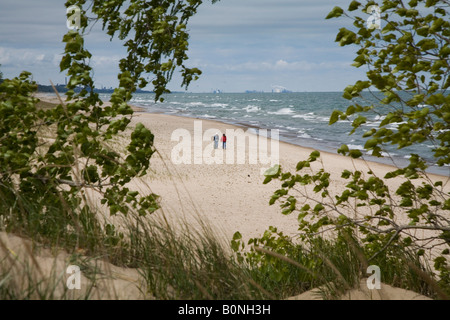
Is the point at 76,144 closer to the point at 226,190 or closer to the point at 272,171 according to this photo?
the point at 272,171

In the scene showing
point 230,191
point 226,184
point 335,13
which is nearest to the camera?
point 335,13

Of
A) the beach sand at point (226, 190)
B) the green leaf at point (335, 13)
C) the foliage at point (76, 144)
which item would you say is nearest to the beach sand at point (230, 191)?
the beach sand at point (226, 190)

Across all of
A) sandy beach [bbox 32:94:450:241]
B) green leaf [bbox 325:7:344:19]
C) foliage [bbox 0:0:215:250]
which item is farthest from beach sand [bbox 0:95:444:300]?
green leaf [bbox 325:7:344:19]

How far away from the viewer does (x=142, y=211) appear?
3.87 meters

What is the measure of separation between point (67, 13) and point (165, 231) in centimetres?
235

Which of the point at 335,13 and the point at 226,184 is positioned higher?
the point at 335,13

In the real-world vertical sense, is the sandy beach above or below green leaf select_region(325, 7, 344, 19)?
below

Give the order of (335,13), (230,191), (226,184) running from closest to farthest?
(335,13) → (230,191) → (226,184)

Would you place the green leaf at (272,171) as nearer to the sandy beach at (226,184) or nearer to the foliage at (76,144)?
the foliage at (76,144)

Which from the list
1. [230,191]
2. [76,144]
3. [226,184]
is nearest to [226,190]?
[230,191]

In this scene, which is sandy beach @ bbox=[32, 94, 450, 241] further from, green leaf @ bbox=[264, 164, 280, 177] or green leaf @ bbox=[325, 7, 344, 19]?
green leaf @ bbox=[325, 7, 344, 19]
